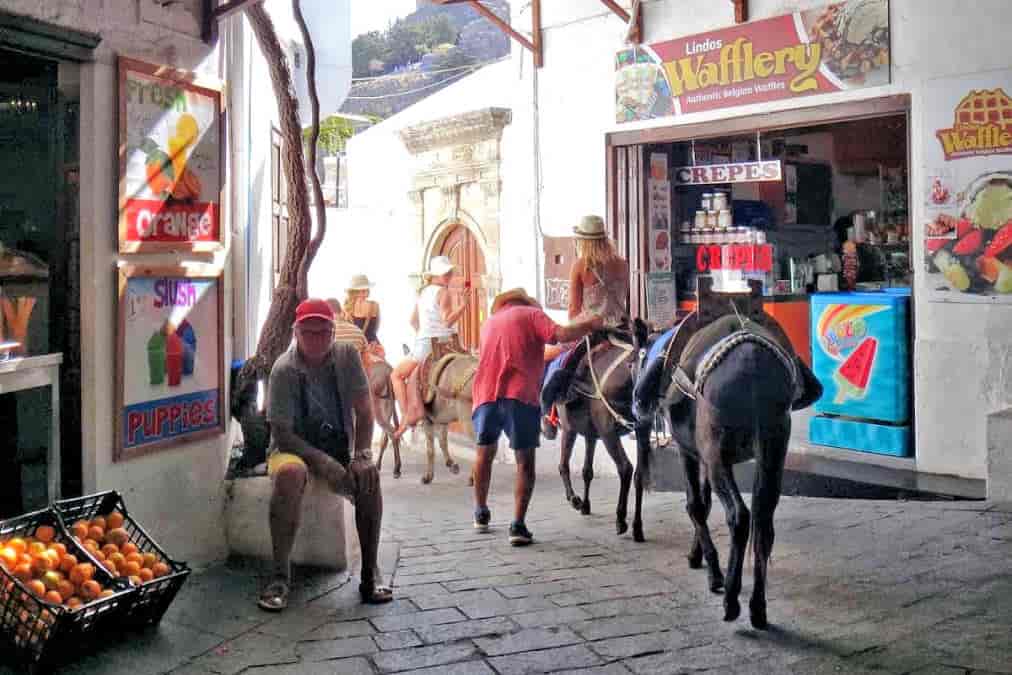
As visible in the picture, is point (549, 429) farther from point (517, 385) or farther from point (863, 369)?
point (863, 369)

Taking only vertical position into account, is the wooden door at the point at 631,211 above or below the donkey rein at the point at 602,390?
above

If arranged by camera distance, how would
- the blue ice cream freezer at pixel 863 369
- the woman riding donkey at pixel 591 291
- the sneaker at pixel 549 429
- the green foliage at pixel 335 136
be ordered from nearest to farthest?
the woman riding donkey at pixel 591 291 → the blue ice cream freezer at pixel 863 369 → the sneaker at pixel 549 429 → the green foliage at pixel 335 136

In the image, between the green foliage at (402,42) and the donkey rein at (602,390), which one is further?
the green foliage at (402,42)

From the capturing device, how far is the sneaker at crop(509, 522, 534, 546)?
7.07 meters

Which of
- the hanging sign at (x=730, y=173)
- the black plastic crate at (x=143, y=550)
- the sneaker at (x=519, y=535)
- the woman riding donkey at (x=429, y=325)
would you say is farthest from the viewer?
the woman riding donkey at (x=429, y=325)

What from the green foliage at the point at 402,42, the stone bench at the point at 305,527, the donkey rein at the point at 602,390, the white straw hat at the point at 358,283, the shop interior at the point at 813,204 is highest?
the green foliage at the point at 402,42

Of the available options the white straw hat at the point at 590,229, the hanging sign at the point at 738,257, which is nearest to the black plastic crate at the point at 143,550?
the white straw hat at the point at 590,229

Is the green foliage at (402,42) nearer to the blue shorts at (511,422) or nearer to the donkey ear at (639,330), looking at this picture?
the blue shorts at (511,422)

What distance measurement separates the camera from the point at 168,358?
6.21m

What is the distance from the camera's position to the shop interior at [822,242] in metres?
8.91

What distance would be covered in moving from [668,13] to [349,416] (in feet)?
18.2

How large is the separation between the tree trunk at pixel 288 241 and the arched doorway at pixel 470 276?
5.35m

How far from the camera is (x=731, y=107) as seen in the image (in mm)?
9227

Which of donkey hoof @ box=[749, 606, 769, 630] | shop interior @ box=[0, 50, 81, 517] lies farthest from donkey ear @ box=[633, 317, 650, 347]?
shop interior @ box=[0, 50, 81, 517]
